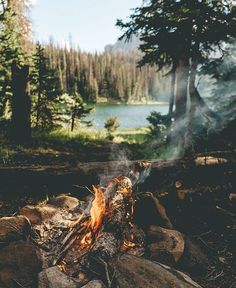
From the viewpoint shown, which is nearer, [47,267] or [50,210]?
[47,267]

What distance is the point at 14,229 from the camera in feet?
16.0

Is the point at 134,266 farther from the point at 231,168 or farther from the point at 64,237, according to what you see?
the point at 231,168

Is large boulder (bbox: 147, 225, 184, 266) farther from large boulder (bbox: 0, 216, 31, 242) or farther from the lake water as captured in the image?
the lake water

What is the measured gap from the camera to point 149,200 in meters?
5.53

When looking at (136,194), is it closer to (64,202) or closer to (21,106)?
(64,202)

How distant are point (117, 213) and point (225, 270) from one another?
1884 millimetres

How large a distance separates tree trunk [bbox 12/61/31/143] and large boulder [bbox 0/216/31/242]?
7513 millimetres

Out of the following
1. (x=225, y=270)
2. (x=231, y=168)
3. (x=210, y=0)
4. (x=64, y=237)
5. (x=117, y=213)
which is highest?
(x=210, y=0)

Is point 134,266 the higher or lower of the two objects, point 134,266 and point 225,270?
the higher

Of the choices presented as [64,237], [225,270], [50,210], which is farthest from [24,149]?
[225,270]

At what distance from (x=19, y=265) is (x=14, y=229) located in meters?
0.88

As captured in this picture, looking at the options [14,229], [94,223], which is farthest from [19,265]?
[94,223]

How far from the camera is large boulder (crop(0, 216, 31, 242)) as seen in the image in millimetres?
4781

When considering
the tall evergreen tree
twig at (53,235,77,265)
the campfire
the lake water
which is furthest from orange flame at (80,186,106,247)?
the lake water
